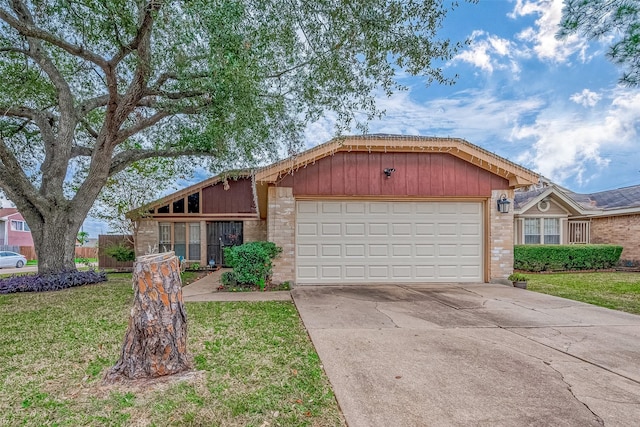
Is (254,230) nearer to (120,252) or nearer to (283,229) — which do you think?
(120,252)

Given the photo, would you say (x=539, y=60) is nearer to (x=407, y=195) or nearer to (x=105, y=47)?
(x=407, y=195)

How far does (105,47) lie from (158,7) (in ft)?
11.3

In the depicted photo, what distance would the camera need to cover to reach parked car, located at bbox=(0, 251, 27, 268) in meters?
20.9

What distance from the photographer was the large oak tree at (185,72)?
19.4 ft

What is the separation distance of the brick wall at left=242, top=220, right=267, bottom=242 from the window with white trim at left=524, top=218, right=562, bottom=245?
38.1 feet

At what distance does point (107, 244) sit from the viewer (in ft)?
51.5

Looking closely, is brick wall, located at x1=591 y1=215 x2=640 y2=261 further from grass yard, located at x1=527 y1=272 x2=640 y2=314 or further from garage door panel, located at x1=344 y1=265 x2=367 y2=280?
garage door panel, located at x1=344 y1=265 x2=367 y2=280

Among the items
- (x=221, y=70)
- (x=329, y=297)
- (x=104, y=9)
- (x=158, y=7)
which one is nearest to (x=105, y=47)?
(x=104, y=9)

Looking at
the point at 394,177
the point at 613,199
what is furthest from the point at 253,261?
the point at 613,199

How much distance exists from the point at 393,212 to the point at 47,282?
901cm

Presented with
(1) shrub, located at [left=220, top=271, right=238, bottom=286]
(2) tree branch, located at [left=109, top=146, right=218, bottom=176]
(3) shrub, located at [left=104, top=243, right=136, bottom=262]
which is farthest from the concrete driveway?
(3) shrub, located at [left=104, top=243, right=136, bottom=262]

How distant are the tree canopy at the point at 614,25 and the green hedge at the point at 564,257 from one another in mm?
8543

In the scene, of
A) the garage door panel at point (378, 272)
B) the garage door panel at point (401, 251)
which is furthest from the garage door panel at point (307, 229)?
the garage door panel at point (401, 251)

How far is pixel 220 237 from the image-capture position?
51.3 ft
